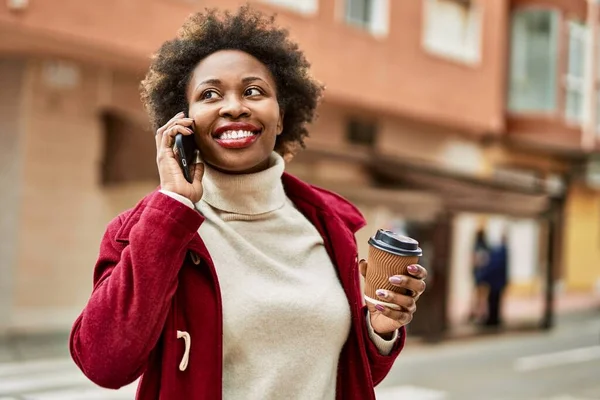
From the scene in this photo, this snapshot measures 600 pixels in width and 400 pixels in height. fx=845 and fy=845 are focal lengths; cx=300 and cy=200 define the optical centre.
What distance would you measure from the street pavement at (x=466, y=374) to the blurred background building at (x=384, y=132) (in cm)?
108

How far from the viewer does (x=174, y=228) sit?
1.79 metres

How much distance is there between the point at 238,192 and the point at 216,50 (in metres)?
0.38

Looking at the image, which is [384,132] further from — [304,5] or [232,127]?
[232,127]

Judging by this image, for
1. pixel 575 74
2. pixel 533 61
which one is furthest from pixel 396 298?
pixel 575 74

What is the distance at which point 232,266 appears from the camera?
1.99m

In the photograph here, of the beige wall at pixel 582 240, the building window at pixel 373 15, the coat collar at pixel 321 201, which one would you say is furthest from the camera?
the beige wall at pixel 582 240

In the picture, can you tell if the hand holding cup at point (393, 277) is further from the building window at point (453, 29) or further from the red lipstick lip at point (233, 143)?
the building window at point (453, 29)

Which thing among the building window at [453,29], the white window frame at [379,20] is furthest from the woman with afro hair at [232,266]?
the building window at [453,29]

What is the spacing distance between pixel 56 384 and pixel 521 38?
16.7m

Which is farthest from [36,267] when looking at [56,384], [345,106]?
[345,106]

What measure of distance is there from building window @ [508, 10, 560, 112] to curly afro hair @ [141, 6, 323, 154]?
63.8 ft

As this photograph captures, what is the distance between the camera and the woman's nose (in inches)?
78.8

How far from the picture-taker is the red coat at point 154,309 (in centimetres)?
173

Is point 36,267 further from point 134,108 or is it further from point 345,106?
point 345,106
